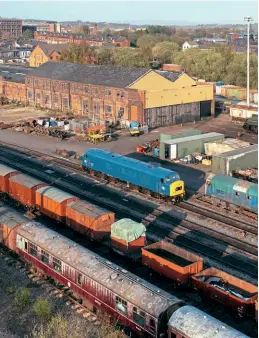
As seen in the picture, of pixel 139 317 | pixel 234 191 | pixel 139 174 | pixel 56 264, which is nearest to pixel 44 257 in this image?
pixel 56 264

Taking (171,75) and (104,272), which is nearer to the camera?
(104,272)

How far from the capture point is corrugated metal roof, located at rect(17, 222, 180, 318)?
63.2 ft

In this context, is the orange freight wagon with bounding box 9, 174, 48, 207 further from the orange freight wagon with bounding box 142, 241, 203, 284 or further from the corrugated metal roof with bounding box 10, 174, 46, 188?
the orange freight wagon with bounding box 142, 241, 203, 284

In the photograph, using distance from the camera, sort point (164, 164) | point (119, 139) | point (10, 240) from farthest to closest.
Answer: point (119, 139)
point (164, 164)
point (10, 240)

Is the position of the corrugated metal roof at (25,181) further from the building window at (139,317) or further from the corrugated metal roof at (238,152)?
the corrugated metal roof at (238,152)

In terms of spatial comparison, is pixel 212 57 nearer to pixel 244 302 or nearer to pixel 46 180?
pixel 46 180

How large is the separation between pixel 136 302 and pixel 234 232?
1300 cm

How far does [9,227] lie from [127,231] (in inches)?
250

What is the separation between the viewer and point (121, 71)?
66.2 metres

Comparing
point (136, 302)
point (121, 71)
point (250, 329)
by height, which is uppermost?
point (121, 71)

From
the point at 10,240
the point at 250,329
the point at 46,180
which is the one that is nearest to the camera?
the point at 250,329

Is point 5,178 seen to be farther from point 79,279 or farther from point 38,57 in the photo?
point 38,57

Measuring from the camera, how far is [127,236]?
26188mm

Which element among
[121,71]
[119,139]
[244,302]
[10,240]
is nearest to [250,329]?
[244,302]
